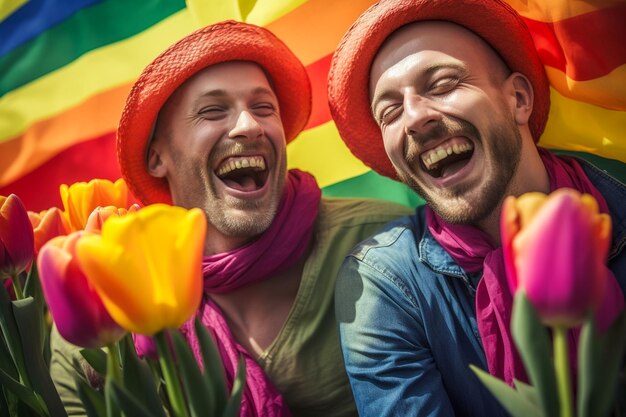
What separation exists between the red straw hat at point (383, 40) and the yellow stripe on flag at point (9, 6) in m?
1.51

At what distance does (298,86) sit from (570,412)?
5.07 ft

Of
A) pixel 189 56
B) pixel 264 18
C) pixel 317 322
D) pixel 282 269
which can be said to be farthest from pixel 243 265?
pixel 264 18

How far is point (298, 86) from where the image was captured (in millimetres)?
2107

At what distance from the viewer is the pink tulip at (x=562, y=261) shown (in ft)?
2.32

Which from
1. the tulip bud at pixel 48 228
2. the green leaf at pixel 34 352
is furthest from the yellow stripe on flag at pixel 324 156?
the green leaf at pixel 34 352

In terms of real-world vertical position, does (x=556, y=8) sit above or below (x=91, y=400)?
above

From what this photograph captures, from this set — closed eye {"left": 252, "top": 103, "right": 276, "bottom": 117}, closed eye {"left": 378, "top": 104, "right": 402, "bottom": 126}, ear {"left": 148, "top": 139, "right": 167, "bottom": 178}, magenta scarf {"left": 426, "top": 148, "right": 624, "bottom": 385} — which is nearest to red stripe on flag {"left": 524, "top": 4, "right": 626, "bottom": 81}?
magenta scarf {"left": 426, "top": 148, "right": 624, "bottom": 385}

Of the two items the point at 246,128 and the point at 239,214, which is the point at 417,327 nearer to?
the point at 239,214

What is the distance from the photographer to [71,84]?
102 inches

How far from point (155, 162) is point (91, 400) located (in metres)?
1.16

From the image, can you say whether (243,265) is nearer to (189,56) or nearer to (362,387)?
(362,387)

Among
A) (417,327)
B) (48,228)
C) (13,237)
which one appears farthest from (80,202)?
(417,327)

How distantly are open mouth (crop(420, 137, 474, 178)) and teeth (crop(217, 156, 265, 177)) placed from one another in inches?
20.4

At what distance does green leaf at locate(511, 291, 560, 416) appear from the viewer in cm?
72
